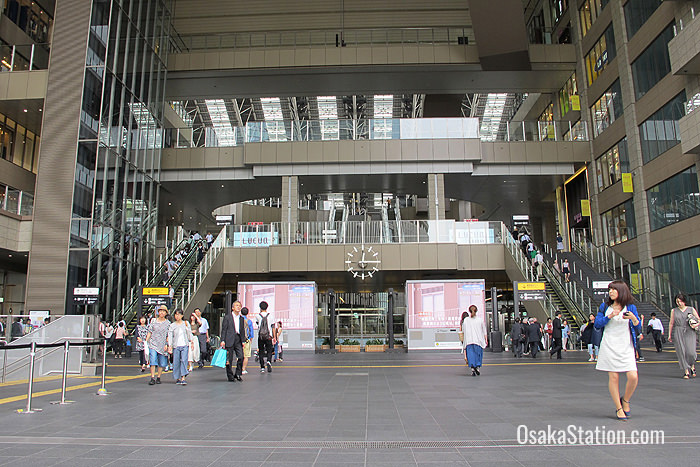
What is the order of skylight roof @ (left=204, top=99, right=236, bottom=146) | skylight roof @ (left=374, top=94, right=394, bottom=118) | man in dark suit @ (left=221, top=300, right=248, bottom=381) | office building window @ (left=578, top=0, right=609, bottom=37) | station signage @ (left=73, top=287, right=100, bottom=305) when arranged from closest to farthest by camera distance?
man in dark suit @ (left=221, top=300, right=248, bottom=381) < station signage @ (left=73, top=287, right=100, bottom=305) < office building window @ (left=578, top=0, right=609, bottom=37) < skylight roof @ (left=204, top=99, right=236, bottom=146) < skylight roof @ (left=374, top=94, right=394, bottom=118)

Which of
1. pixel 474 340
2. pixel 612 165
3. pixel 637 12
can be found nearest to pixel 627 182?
pixel 612 165

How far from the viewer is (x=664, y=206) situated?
23531 mm

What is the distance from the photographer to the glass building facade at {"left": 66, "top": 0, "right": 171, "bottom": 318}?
76.2 ft

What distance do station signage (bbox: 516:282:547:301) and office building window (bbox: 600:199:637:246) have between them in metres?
8.07

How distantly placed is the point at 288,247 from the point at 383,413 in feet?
70.9

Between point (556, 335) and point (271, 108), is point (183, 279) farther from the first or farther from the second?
point (271, 108)

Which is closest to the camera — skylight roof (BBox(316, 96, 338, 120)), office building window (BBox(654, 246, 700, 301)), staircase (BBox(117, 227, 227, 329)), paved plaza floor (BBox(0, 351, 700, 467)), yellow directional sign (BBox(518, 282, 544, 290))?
paved plaza floor (BBox(0, 351, 700, 467))

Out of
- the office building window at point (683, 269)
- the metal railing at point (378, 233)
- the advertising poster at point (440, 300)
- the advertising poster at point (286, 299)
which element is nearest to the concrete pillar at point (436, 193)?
the metal railing at point (378, 233)

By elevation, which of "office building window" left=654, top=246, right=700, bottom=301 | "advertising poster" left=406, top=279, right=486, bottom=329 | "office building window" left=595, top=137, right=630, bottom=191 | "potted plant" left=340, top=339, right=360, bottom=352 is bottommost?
"potted plant" left=340, top=339, right=360, bottom=352

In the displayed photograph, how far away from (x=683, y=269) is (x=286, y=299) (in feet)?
54.3

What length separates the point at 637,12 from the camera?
2544cm

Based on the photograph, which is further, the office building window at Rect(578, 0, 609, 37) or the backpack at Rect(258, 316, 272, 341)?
the office building window at Rect(578, 0, 609, 37)

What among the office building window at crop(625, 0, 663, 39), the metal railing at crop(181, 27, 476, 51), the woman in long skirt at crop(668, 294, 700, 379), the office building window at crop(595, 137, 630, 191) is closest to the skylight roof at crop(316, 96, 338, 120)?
the metal railing at crop(181, 27, 476, 51)

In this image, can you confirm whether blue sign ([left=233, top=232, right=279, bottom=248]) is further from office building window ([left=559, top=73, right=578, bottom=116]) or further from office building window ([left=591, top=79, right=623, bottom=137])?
office building window ([left=559, top=73, right=578, bottom=116])
